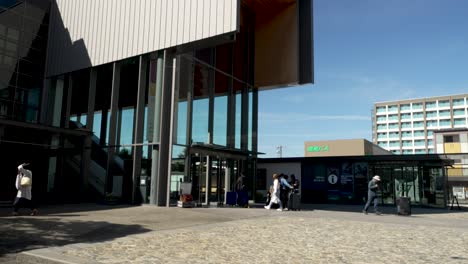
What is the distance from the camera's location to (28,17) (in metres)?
21.1

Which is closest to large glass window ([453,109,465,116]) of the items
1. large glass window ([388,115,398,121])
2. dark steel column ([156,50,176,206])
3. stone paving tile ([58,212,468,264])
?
large glass window ([388,115,398,121])

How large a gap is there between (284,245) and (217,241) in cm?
139

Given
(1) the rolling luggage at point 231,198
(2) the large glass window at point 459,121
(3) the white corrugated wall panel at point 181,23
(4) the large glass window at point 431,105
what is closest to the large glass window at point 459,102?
(2) the large glass window at point 459,121

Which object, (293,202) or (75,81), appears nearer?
(293,202)

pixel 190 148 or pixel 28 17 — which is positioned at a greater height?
pixel 28 17

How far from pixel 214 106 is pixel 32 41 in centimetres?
1095

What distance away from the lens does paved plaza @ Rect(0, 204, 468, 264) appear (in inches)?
257

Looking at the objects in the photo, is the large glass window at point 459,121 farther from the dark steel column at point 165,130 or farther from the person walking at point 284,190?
the dark steel column at point 165,130

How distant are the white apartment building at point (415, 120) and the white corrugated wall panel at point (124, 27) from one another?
10753 cm

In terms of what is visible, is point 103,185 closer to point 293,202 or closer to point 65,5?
point 293,202

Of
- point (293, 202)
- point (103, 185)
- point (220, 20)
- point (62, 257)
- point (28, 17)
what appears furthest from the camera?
point (28, 17)

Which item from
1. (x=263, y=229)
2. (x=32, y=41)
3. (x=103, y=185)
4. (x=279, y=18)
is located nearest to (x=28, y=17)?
(x=32, y=41)

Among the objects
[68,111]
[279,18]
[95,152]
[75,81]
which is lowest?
[95,152]

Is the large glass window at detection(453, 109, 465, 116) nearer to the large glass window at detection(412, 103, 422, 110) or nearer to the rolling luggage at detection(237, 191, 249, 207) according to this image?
the large glass window at detection(412, 103, 422, 110)
